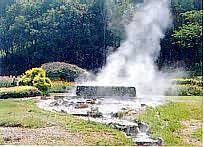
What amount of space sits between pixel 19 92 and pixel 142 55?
0.67 metres

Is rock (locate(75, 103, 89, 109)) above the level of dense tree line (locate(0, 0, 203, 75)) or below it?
below

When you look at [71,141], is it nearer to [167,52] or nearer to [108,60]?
[108,60]

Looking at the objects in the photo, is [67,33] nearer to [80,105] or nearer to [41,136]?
[80,105]

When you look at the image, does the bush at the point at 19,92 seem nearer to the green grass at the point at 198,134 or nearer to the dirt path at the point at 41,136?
the dirt path at the point at 41,136

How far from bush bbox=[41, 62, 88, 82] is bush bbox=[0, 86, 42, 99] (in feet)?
0.41

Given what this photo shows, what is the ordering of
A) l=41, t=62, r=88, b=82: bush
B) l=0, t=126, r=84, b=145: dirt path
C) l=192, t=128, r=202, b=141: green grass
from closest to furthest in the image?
l=192, t=128, r=202, b=141: green grass
l=0, t=126, r=84, b=145: dirt path
l=41, t=62, r=88, b=82: bush

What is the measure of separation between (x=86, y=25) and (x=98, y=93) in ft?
1.17

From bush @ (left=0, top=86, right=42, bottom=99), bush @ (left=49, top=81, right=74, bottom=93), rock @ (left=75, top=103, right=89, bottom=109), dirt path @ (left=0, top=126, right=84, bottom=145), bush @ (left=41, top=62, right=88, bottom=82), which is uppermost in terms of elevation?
bush @ (left=41, top=62, right=88, bottom=82)

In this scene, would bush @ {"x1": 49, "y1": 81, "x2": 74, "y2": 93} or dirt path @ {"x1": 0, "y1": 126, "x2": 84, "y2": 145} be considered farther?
bush @ {"x1": 49, "y1": 81, "x2": 74, "y2": 93}

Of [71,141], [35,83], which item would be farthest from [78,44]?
[71,141]

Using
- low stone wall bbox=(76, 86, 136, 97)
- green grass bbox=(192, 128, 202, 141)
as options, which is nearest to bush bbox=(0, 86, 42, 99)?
low stone wall bbox=(76, 86, 136, 97)

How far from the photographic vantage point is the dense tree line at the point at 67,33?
2941 millimetres

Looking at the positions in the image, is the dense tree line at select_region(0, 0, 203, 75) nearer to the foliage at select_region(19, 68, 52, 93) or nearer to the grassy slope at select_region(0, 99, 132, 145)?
the foliage at select_region(19, 68, 52, 93)

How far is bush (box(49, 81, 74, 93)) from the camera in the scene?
9.95ft
